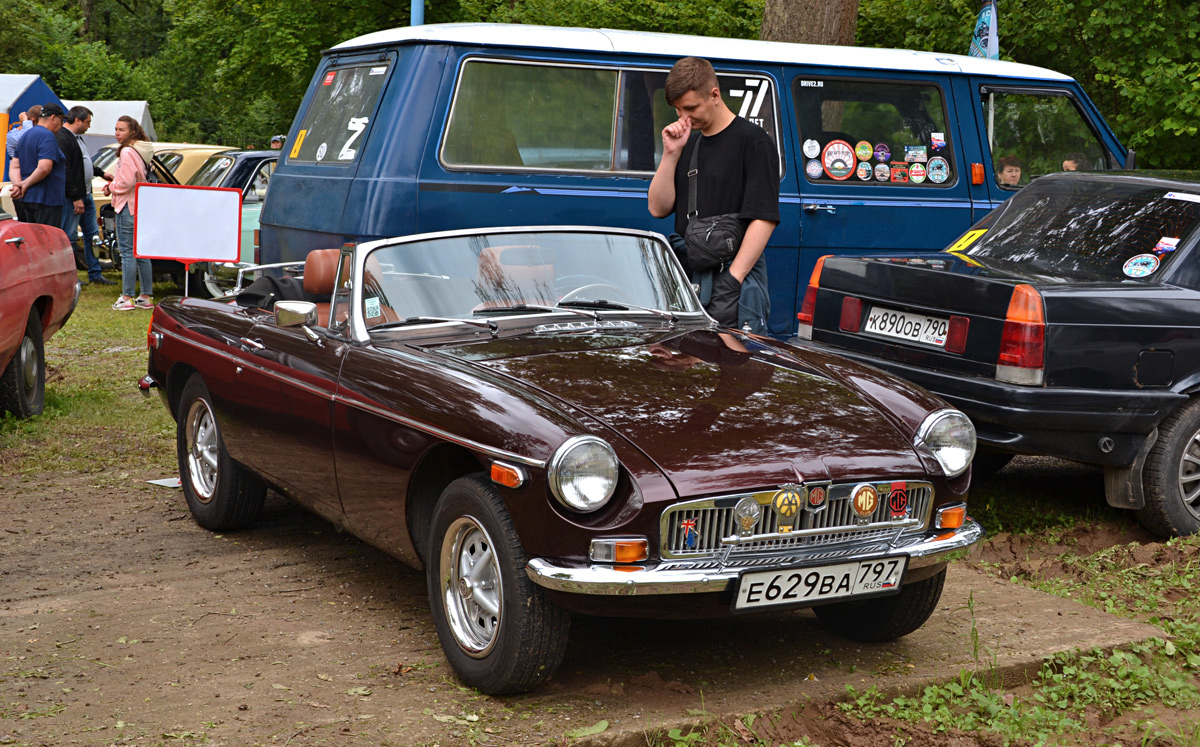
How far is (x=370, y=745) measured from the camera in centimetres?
362

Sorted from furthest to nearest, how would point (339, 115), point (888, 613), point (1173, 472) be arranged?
1. point (339, 115)
2. point (1173, 472)
3. point (888, 613)

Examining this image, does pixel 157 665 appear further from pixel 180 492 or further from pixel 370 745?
pixel 180 492

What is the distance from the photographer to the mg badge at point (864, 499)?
393 centimetres

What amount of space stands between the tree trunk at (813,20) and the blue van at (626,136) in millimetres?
2652

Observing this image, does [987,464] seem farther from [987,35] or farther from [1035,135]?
[987,35]

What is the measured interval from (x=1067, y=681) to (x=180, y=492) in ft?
15.1

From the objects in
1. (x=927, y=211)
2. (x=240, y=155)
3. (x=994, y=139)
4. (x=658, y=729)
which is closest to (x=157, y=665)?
(x=658, y=729)

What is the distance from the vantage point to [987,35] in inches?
456

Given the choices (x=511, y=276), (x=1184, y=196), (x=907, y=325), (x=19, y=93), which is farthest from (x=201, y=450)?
(x=19, y=93)

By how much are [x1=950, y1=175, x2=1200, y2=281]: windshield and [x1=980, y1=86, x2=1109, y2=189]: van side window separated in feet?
7.17

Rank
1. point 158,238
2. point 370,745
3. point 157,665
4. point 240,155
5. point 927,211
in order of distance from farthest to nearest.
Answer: point 240,155 < point 158,238 < point 927,211 < point 157,665 < point 370,745

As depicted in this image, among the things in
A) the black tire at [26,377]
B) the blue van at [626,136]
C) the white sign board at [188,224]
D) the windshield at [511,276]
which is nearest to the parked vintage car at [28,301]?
the black tire at [26,377]

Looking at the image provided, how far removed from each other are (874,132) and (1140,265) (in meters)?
3.18

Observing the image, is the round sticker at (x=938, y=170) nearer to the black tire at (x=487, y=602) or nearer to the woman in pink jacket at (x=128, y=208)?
the black tire at (x=487, y=602)
